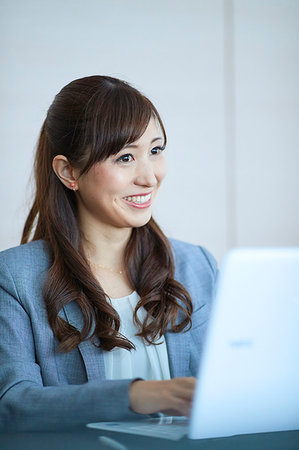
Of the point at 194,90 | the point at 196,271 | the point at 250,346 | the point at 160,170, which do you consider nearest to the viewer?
the point at 250,346

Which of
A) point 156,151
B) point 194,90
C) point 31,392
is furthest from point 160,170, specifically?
point 194,90

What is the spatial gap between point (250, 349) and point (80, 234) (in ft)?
3.69

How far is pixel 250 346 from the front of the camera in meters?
0.85

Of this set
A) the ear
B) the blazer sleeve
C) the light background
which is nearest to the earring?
the ear

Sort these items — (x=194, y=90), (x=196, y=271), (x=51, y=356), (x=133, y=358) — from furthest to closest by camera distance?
(x=194, y=90), (x=196, y=271), (x=133, y=358), (x=51, y=356)

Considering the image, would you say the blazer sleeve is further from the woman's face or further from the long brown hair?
the woman's face

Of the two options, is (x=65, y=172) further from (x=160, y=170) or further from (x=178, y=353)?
(x=178, y=353)

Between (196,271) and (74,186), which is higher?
(74,186)

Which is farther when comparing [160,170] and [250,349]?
[160,170]

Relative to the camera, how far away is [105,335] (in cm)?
167

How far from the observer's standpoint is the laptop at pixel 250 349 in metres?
0.81

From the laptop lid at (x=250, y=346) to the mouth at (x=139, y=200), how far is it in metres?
0.98

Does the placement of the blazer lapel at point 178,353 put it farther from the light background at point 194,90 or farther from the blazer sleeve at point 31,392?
the light background at point 194,90

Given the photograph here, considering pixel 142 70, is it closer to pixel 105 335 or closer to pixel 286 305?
pixel 105 335
